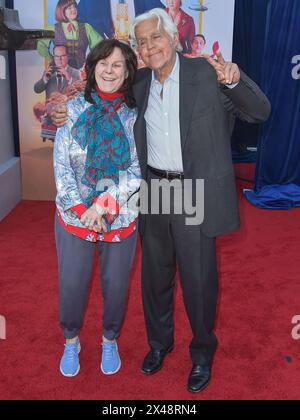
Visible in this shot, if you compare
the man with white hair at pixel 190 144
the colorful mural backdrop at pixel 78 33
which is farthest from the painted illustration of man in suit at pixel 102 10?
the man with white hair at pixel 190 144

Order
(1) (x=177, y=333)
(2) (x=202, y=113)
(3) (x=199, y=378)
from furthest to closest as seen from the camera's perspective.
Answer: (1) (x=177, y=333)
(3) (x=199, y=378)
(2) (x=202, y=113)

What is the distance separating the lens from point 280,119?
Result: 5.67 metres

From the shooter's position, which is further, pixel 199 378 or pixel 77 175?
pixel 199 378

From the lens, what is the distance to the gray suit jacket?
6.86 feet

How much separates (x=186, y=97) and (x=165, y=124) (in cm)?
14

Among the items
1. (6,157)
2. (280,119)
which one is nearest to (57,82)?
(6,157)

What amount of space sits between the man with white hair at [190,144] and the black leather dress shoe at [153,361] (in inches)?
8.2

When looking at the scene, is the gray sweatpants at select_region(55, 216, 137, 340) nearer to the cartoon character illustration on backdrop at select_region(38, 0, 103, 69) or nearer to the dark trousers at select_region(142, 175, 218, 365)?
the dark trousers at select_region(142, 175, 218, 365)

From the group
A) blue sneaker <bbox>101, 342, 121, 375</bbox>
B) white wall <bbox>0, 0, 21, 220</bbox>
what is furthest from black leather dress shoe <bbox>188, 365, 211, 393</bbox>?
white wall <bbox>0, 0, 21, 220</bbox>

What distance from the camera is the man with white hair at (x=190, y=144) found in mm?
2068

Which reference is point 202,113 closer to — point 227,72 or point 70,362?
point 227,72

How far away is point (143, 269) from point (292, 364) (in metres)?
0.94
